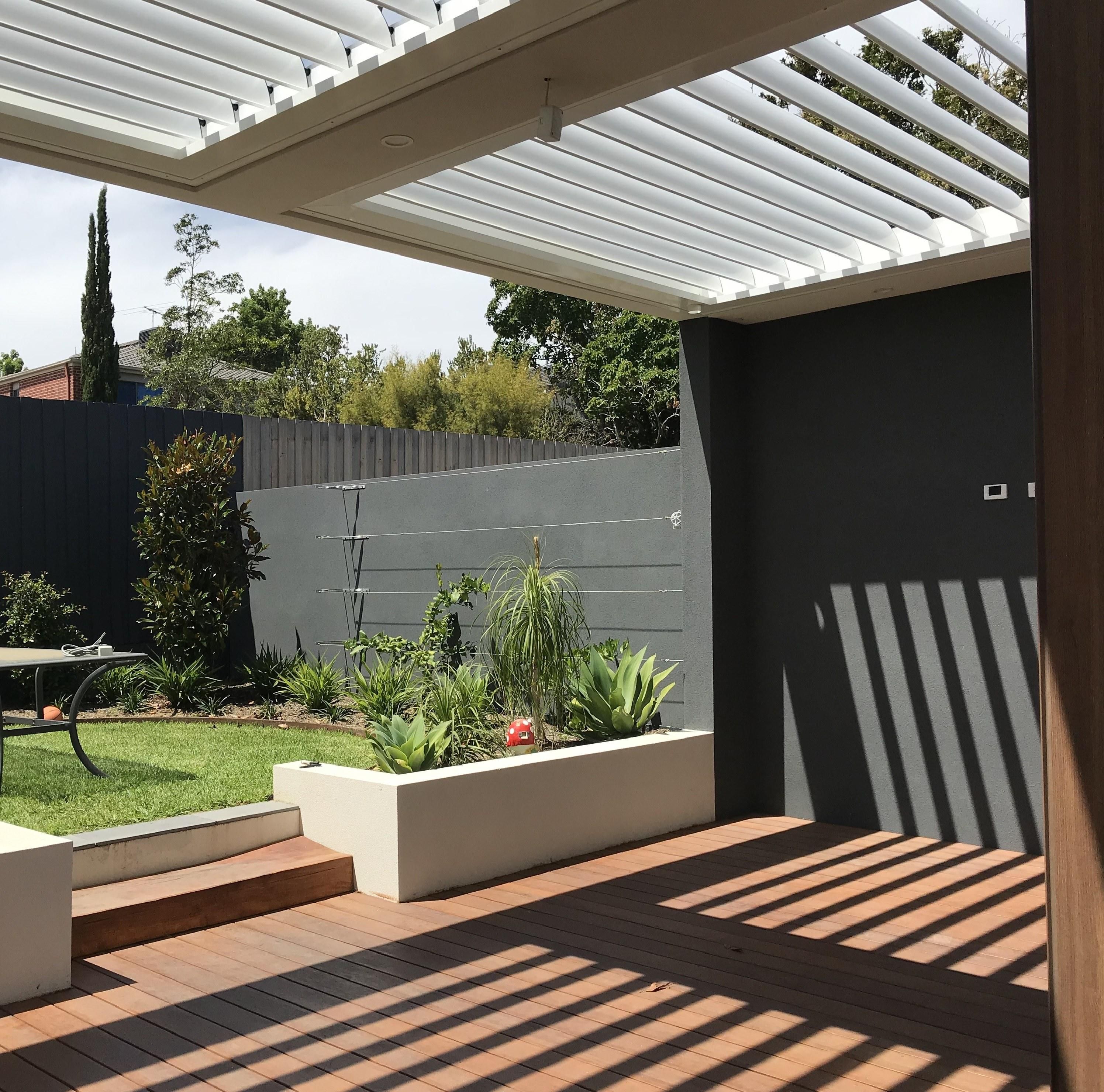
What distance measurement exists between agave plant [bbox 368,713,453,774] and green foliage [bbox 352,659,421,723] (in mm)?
822

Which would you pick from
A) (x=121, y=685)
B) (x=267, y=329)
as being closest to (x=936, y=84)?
(x=121, y=685)

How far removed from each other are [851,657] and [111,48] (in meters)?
4.76

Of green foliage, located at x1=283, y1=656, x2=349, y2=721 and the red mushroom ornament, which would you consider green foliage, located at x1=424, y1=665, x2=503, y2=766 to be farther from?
green foliage, located at x1=283, y1=656, x2=349, y2=721

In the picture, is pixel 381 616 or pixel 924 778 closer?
pixel 924 778

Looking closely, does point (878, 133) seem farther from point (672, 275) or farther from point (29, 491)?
point (29, 491)

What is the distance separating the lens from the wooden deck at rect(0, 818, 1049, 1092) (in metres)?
3.30

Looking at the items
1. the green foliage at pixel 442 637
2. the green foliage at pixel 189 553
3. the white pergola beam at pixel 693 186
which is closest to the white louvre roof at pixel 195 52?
the white pergola beam at pixel 693 186

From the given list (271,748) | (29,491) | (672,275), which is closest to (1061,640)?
(672,275)

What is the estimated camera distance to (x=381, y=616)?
344 inches

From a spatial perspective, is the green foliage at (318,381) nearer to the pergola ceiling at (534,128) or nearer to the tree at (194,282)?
the tree at (194,282)

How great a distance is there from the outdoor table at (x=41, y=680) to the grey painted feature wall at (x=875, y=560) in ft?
10.9

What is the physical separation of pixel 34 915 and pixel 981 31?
14.2ft

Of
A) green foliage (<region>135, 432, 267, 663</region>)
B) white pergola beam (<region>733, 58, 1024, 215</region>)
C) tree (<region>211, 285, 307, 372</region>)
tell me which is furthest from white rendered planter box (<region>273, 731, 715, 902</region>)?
tree (<region>211, 285, 307, 372</region>)

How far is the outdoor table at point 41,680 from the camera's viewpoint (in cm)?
554
